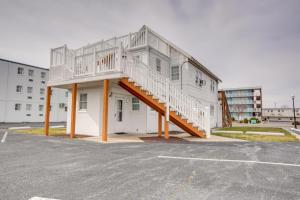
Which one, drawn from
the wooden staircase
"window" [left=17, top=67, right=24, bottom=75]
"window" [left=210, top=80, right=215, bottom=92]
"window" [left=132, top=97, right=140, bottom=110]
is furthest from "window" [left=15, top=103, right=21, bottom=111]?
"window" [left=210, top=80, right=215, bottom=92]

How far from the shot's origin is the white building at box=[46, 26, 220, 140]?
9203mm

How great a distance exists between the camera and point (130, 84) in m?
9.08

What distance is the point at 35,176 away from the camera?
11.7 feet

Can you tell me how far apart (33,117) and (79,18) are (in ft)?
85.8

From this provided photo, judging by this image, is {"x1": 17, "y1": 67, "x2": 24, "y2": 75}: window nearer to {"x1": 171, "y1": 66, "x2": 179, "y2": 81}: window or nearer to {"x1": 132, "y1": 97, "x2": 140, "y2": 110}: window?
{"x1": 132, "y1": 97, "x2": 140, "y2": 110}: window

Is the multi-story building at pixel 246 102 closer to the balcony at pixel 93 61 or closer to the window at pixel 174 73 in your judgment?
the window at pixel 174 73

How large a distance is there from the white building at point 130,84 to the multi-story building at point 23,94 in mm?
24164

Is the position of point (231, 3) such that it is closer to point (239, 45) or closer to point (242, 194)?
point (239, 45)

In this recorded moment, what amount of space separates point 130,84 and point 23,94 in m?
31.0

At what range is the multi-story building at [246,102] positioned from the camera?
6511cm

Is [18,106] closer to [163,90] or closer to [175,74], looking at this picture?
[175,74]

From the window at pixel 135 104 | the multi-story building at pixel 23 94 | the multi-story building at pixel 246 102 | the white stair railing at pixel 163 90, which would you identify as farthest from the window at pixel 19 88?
the multi-story building at pixel 246 102

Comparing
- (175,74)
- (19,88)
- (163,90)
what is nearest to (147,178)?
(163,90)

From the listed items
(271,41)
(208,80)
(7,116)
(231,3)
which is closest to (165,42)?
(231,3)
